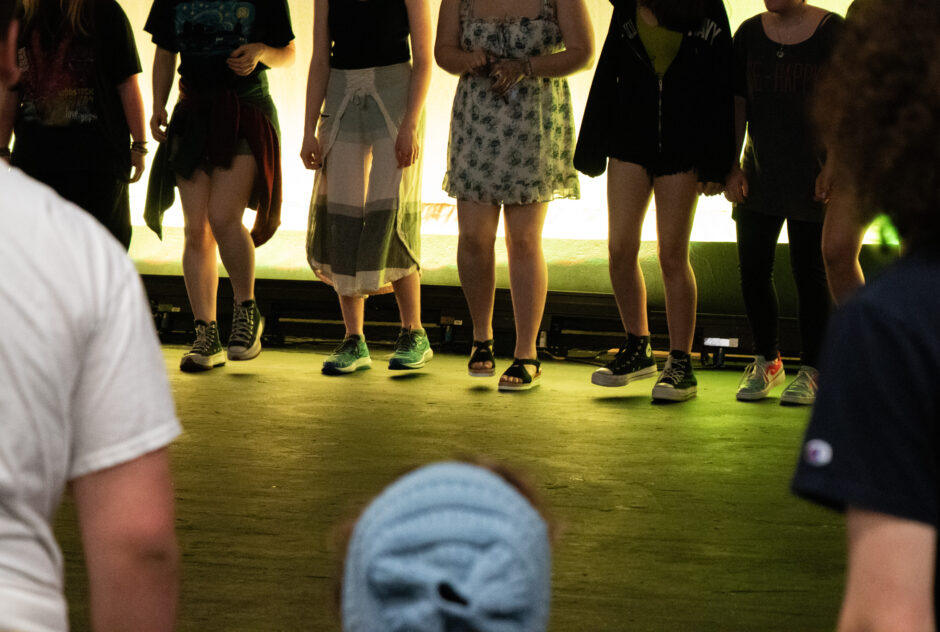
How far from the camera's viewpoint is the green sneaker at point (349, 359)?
455 cm

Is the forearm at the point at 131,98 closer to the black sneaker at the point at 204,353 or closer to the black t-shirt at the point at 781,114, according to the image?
the black sneaker at the point at 204,353

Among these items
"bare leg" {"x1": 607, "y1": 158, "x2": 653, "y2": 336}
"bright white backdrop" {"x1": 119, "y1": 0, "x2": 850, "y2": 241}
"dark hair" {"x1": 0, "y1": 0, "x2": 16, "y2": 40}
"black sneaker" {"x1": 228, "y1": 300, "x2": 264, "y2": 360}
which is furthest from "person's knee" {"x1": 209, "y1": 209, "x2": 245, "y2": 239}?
"dark hair" {"x1": 0, "y1": 0, "x2": 16, "y2": 40}

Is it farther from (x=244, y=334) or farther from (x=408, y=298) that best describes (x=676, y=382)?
(x=244, y=334)

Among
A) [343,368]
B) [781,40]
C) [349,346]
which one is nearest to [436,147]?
[349,346]

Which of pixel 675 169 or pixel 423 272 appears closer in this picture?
pixel 675 169

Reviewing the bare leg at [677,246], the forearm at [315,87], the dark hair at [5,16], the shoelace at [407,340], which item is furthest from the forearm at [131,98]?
the dark hair at [5,16]

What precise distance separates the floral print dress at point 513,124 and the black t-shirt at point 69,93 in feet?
3.85

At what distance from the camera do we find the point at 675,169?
12.6 feet

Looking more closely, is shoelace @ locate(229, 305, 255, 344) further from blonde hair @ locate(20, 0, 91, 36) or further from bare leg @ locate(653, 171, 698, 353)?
bare leg @ locate(653, 171, 698, 353)

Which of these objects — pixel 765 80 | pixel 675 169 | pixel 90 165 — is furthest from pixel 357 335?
pixel 765 80

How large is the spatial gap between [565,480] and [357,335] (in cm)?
219

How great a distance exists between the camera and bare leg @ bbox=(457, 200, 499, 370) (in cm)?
421

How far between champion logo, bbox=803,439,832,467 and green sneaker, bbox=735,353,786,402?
3.39m

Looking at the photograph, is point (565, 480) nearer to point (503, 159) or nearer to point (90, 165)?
point (503, 159)
